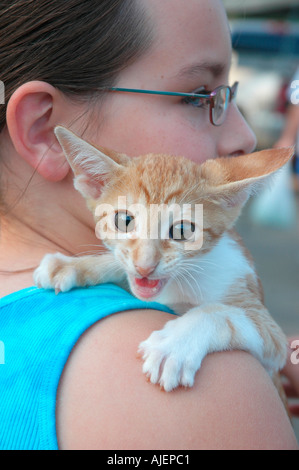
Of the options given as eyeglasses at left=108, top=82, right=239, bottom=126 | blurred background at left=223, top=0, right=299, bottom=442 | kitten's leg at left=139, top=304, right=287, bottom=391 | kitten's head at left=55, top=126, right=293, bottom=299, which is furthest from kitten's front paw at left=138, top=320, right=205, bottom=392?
eyeglasses at left=108, top=82, right=239, bottom=126

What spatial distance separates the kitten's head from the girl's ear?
95 mm

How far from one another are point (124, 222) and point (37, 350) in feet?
1.65

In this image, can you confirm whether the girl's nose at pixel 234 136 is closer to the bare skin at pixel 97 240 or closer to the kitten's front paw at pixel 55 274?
the bare skin at pixel 97 240

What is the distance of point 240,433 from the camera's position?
1060 millimetres

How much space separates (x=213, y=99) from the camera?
1.70 m

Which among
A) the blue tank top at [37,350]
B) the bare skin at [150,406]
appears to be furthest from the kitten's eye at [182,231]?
the bare skin at [150,406]

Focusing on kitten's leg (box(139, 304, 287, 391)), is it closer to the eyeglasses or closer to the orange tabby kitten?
the orange tabby kitten

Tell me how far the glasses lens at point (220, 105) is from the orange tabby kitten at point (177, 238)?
0.20 metres

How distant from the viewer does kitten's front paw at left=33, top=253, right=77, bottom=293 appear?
1.42m

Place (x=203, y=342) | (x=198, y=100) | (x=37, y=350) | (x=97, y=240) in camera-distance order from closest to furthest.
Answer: (x=37, y=350), (x=203, y=342), (x=198, y=100), (x=97, y=240)

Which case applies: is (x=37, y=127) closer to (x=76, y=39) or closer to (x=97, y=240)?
(x=76, y=39)

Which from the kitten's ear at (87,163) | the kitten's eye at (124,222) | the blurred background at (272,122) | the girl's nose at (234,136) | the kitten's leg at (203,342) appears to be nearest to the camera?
Result: the kitten's leg at (203,342)

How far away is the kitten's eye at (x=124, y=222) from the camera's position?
4.93 feet

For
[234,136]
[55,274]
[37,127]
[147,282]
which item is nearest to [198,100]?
[234,136]
